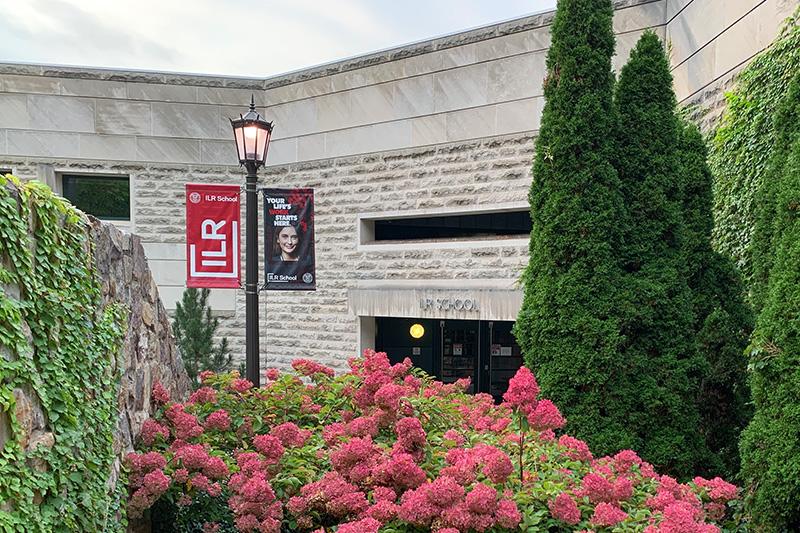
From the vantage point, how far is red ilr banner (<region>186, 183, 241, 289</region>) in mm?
6512

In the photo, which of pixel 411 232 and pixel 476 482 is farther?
pixel 411 232

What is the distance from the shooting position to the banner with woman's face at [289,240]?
6777 millimetres

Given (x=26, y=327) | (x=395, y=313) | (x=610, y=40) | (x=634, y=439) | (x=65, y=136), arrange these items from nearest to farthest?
(x=26, y=327)
(x=634, y=439)
(x=610, y=40)
(x=395, y=313)
(x=65, y=136)

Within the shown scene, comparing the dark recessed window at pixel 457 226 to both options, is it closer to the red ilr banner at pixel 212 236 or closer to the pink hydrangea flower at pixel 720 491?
the red ilr banner at pixel 212 236

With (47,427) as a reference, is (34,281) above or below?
above

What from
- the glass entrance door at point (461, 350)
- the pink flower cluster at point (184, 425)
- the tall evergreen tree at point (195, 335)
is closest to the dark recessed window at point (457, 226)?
the glass entrance door at point (461, 350)

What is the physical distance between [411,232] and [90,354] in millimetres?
7418

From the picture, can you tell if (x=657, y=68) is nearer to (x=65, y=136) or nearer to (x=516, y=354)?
(x=516, y=354)

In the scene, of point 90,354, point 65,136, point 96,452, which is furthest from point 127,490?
point 65,136

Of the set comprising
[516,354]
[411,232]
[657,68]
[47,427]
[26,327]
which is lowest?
[516,354]

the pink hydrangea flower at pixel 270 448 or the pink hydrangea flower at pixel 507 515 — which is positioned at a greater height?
the pink hydrangea flower at pixel 270 448

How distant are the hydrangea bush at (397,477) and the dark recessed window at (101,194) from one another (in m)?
7.74

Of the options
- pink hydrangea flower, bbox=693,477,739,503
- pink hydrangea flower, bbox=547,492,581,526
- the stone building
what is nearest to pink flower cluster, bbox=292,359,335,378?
pink hydrangea flower, bbox=547,492,581,526

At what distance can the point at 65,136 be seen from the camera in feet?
33.3
